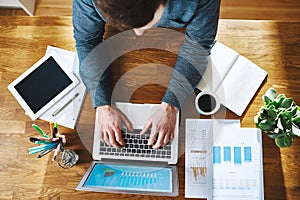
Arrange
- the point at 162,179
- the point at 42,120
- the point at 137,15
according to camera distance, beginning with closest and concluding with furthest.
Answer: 1. the point at 137,15
2. the point at 162,179
3. the point at 42,120

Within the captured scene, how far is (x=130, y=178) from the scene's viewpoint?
3.72 ft

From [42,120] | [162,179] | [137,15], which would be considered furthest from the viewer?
[42,120]

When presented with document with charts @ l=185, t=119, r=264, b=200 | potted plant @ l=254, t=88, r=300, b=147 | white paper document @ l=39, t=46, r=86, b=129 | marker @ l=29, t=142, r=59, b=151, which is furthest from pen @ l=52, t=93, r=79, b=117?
potted plant @ l=254, t=88, r=300, b=147

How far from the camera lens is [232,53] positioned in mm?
1236

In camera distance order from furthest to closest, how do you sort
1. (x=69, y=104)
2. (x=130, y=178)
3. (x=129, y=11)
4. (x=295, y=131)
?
(x=69, y=104), (x=130, y=178), (x=295, y=131), (x=129, y=11)

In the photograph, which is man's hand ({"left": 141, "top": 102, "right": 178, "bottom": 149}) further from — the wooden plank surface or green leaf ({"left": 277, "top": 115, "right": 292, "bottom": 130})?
the wooden plank surface

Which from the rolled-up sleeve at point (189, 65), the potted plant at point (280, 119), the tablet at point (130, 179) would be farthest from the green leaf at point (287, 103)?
the tablet at point (130, 179)

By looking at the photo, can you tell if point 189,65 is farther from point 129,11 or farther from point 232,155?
point 129,11

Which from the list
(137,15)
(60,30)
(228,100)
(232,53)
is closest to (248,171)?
(228,100)

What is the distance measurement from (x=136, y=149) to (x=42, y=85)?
1.22ft

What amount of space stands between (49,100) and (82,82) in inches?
4.8

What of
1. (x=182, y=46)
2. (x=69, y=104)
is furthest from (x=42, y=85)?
(x=182, y=46)

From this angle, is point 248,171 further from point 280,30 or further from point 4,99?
point 4,99

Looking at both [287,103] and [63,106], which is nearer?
[287,103]
